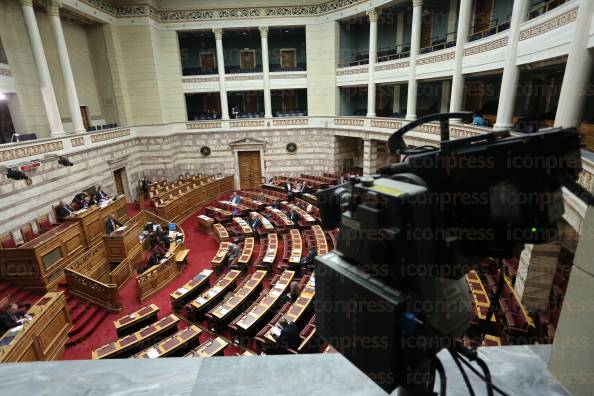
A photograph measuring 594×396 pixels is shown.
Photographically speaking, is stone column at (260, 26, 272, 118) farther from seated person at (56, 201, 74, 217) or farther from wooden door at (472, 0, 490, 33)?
seated person at (56, 201, 74, 217)

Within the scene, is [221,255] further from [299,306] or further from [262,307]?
[299,306]

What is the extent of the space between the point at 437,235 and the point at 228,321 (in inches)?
312

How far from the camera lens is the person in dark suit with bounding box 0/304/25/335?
21.6ft

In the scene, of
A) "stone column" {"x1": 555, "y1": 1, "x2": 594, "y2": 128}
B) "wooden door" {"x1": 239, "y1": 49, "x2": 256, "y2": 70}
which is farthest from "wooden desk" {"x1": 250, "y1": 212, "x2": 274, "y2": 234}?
"wooden door" {"x1": 239, "y1": 49, "x2": 256, "y2": 70}

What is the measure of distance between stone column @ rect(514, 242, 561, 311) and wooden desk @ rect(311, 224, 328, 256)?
18.1 feet

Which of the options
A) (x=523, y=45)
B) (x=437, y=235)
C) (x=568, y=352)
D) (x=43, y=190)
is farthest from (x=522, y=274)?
(x=43, y=190)

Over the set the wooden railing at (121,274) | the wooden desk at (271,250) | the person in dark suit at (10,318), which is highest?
the person in dark suit at (10,318)

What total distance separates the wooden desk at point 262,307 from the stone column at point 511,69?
8.08 m

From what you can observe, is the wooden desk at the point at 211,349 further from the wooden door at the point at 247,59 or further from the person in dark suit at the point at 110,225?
the wooden door at the point at 247,59

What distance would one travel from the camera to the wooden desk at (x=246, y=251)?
34.7 feet

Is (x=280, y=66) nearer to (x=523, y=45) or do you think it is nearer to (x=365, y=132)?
(x=365, y=132)

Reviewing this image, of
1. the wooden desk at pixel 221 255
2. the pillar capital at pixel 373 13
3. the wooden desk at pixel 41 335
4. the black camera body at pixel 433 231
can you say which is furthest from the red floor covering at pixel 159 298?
the pillar capital at pixel 373 13

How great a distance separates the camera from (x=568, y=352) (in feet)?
5.10

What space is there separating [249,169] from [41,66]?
11.7 m
